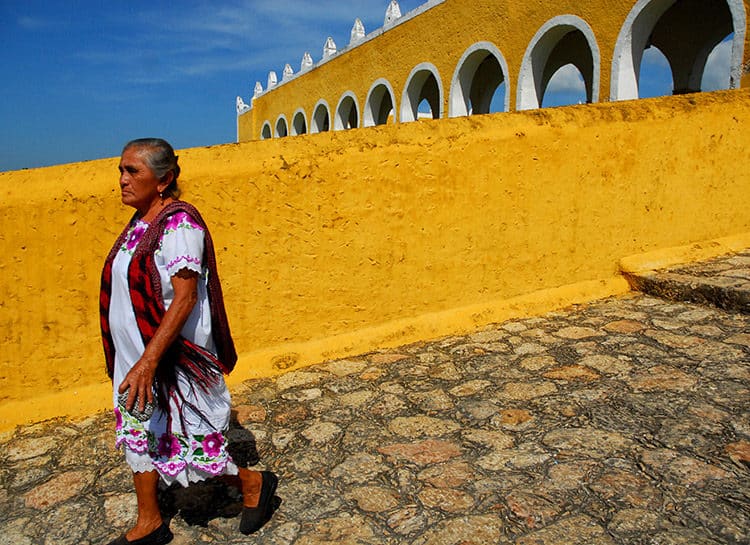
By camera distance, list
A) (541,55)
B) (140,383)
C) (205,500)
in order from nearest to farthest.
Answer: (140,383)
(205,500)
(541,55)

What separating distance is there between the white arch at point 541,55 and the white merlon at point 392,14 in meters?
5.26

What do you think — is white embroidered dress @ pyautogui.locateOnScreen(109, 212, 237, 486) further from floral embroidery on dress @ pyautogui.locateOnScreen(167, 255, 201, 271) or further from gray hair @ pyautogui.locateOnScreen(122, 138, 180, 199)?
gray hair @ pyautogui.locateOnScreen(122, 138, 180, 199)

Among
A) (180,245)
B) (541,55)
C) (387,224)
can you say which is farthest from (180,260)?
(541,55)

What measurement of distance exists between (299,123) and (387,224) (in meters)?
21.0

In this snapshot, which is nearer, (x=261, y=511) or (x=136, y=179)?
(x=136, y=179)

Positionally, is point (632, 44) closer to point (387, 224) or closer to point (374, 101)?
point (387, 224)

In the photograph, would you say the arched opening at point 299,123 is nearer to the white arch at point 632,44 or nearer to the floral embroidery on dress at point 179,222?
the white arch at point 632,44

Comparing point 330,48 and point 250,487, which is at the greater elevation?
point 330,48

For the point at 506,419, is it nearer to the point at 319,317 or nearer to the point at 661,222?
the point at 319,317

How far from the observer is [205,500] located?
2184 millimetres

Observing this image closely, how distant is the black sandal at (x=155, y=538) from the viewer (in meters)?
1.88

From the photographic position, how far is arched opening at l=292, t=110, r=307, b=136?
22.9 meters

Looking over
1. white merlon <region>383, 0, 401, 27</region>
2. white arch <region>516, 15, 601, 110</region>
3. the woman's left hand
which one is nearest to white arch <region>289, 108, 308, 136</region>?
white merlon <region>383, 0, 401, 27</region>

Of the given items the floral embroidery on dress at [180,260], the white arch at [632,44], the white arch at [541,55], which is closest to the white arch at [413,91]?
the white arch at [541,55]
